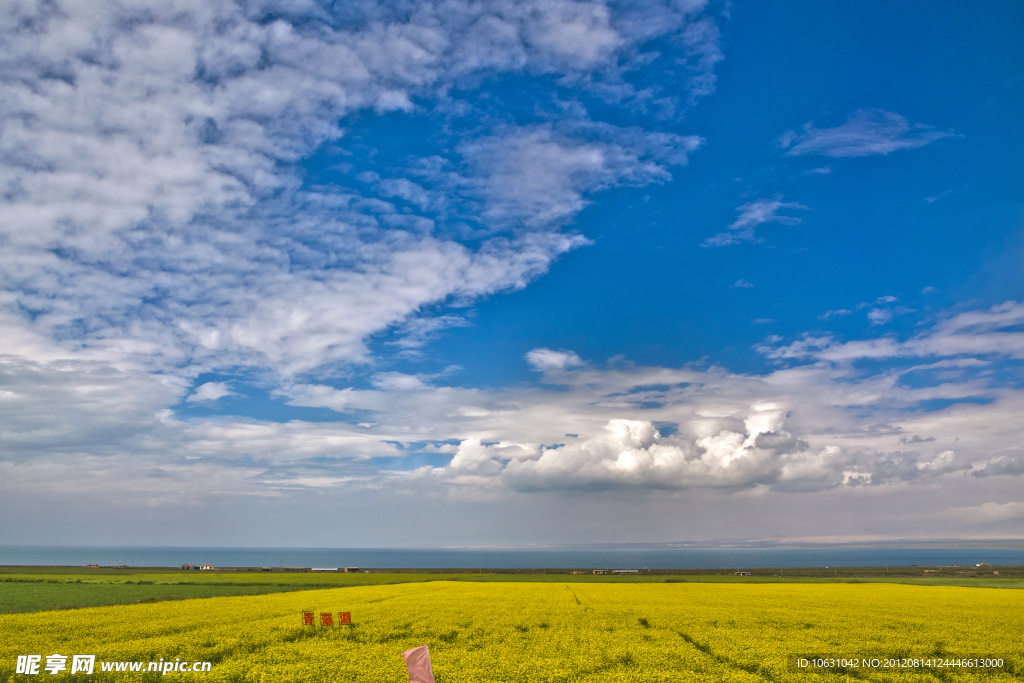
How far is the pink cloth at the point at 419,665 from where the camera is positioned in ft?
42.0

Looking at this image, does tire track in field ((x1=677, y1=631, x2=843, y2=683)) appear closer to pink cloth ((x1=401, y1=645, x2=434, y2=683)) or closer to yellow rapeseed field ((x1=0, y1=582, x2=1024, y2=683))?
yellow rapeseed field ((x1=0, y1=582, x2=1024, y2=683))

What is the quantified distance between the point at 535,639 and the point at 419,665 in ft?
45.5

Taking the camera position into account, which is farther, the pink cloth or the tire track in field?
the tire track in field

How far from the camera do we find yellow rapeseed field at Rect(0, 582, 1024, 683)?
19.4 meters

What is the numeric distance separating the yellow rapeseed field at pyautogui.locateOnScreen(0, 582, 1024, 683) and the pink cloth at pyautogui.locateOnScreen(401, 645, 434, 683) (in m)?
6.57

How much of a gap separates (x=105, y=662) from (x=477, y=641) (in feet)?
47.0

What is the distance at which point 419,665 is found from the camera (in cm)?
1300

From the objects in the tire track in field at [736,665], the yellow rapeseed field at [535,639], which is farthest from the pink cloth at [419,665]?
the tire track in field at [736,665]

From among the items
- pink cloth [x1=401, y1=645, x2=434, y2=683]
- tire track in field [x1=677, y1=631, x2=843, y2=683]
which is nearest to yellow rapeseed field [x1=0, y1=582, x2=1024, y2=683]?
tire track in field [x1=677, y1=631, x2=843, y2=683]

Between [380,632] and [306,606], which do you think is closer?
[380,632]

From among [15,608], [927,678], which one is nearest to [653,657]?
[927,678]

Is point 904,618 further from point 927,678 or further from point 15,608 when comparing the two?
point 15,608

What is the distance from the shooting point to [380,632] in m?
26.6

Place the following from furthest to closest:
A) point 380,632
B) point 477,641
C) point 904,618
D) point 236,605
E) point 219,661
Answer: point 236,605 → point 904,618 → point 380,632 → point 477,641 → point 219,661
